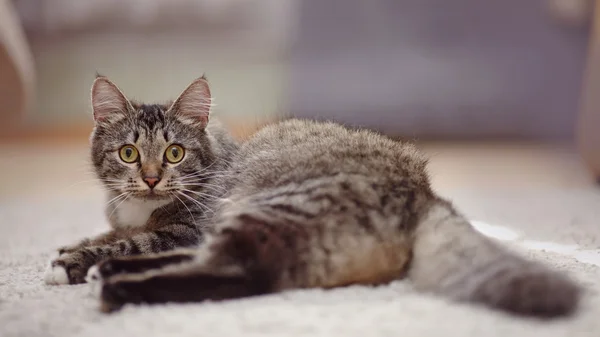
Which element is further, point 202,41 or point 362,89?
point 202,41

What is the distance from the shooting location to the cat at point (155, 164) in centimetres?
160

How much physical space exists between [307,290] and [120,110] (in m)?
0.82

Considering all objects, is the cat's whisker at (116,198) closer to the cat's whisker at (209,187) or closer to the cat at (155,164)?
the cat at (155,164)

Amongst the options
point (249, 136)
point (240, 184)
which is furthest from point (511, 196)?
point (240, 184)

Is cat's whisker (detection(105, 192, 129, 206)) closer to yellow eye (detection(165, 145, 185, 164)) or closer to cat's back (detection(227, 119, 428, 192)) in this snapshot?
yellow eye (detection(165, 145, 185, 164))

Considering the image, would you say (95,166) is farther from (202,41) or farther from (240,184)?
(202,41)

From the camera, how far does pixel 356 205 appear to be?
1196 millimetres

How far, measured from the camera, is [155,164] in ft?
5.30

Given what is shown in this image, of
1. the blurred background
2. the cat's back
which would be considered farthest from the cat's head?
the blurred background

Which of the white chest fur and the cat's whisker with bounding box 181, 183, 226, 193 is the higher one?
the cat's whisker with bounding box 181, 183, 226, 193

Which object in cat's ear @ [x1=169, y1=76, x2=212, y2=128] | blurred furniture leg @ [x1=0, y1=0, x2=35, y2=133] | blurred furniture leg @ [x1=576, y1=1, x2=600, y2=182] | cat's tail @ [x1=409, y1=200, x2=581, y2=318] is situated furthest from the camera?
blurred furniture leg @ [x1=0, y1=0, x2=35, y2=133]

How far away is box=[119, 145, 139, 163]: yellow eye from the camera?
5.38 feet

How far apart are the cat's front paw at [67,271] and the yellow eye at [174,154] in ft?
1.09

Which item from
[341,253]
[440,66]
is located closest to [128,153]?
[341,253]
